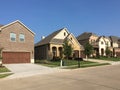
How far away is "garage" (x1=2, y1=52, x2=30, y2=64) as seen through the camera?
33866 millimetres

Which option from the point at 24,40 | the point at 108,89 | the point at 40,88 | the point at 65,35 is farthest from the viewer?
the point at 65,35

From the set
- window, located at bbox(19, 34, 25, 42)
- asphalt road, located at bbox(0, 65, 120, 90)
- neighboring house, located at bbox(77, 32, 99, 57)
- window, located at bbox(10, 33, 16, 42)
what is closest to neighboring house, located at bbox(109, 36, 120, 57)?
neighboring house, located at bbox(77, 32, 99, 57)

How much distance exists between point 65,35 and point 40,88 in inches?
1408

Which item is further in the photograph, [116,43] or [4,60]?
[116,43]

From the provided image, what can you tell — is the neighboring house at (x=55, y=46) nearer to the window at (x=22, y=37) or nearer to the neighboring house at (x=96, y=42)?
the window at (x=22, y=37)

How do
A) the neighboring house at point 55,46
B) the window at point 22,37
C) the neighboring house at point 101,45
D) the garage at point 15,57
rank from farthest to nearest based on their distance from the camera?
the neighboring house at point 101,45, the neighboring house at point 55,46, the window at point 22,37, the garage at point 15,57

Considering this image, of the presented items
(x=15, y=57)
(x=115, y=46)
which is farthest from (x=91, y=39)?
(x=15, y=57)

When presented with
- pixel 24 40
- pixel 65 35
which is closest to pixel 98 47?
pixel 65 35

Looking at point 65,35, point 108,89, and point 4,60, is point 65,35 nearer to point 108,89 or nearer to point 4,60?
point 4,60

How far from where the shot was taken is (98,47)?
5612cm

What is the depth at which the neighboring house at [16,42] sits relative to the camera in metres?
33.9

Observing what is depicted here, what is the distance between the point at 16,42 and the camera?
115 ft

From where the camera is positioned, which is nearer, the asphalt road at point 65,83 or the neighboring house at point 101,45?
the asphalt road at point 65,83

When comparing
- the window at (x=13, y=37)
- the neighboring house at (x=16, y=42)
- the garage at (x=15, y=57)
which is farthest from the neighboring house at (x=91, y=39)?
the window at (x=13, y=37)
